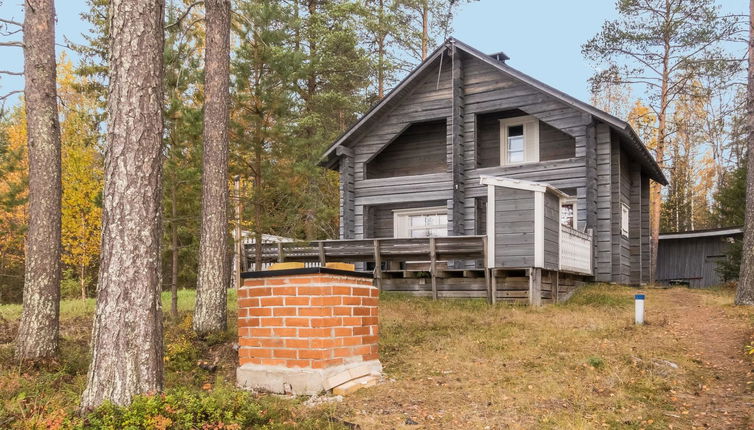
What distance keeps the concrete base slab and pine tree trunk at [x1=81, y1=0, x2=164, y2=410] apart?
65.5 inches

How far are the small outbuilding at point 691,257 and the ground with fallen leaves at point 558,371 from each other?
16.9 meters

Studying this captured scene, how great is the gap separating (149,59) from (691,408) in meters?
6.54

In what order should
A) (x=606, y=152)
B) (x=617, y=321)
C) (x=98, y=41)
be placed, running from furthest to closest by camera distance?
1. (x=98, y=41)
2. (x=606, y=152)
3. (x=617, y=321)

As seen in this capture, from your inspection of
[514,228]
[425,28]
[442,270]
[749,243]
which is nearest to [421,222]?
[442,270]

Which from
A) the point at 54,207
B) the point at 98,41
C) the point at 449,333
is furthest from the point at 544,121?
the point at 98,41

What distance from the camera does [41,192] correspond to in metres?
8.05

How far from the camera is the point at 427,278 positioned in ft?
49.2

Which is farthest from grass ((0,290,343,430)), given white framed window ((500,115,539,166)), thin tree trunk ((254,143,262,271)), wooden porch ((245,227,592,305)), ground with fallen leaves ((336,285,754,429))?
white framed window ((500,115,539,166))

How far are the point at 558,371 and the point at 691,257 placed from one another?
82.5 ft

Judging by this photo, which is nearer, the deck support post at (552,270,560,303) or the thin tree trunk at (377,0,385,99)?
the deck support post at (552,270,560,303)

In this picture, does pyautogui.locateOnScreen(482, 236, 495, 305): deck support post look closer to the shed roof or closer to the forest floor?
the forest floor

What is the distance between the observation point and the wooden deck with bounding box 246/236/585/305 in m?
13.4

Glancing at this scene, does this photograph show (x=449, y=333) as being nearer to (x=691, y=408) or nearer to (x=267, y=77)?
(x=691, y=408)

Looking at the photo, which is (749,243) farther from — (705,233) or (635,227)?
(705,233)
